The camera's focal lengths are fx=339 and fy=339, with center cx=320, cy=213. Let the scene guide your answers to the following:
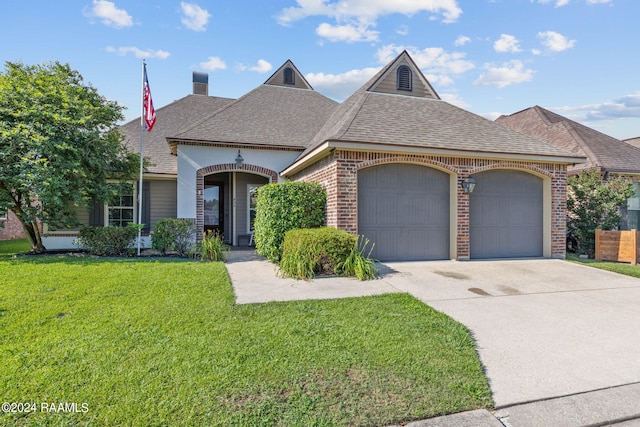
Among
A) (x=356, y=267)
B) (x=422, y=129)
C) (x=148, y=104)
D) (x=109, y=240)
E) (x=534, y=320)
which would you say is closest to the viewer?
(x=534, y=320)

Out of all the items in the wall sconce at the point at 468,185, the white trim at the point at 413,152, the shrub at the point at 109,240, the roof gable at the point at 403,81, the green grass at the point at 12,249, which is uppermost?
the roof gable at the point at 403,81

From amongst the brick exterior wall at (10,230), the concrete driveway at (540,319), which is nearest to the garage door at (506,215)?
the concrete driveway at (540,319)

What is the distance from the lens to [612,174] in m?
12.0

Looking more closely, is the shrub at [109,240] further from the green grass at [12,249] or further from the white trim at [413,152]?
the white trim at [413,152]

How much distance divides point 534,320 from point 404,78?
9.90 m

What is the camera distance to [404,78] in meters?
12.2

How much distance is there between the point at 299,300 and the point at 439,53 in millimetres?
11970

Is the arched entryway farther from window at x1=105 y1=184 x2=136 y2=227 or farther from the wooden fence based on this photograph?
the wooden fence

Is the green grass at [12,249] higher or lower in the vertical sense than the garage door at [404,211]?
lower

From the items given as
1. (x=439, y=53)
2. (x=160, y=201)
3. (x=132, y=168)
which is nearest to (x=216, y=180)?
(x=160, y=201)

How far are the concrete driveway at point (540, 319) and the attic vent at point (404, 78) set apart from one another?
7070 millimetres

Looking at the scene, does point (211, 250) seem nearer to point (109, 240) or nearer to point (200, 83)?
point (109, 240)

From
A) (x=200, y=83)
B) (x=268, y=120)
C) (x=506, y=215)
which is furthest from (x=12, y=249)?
(x=506, y=215)

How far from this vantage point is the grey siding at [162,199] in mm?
12008
